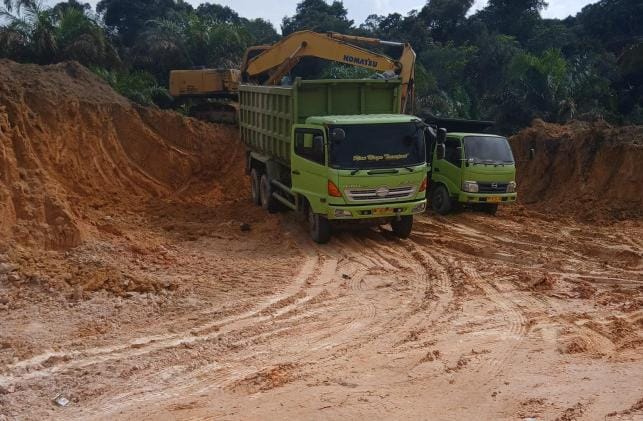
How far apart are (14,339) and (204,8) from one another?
50.4 meters

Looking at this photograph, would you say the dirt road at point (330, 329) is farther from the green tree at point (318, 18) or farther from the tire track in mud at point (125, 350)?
the green tree at point (318, 18)

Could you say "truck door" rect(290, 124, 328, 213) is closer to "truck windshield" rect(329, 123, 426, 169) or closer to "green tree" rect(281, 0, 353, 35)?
"truck windshield" rect(329, 123, 426, 169)

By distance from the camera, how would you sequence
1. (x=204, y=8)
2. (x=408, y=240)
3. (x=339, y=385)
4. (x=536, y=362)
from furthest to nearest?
1. (x=204, y=8)
2. (x=408, y=240)
3. (x=536, y=362)
4. (x=339, y=385)

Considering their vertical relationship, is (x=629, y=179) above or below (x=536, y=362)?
above

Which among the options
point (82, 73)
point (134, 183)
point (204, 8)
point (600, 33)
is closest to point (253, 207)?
point (134, 183)

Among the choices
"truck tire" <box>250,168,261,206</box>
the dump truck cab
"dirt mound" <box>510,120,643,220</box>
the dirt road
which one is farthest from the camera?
"dirt mound" <box>510,120,643,220</box>

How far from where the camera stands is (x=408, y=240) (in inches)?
469

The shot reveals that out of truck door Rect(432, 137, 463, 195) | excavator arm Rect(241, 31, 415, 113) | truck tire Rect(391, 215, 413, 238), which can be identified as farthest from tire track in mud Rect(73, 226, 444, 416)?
excavator arm Rect(241, 31, 415, 113)

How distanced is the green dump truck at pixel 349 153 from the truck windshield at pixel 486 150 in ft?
7.61

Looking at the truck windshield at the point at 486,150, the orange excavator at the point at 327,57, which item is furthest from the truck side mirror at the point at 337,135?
the truck windshield at the point at 486,150

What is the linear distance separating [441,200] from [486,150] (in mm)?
1498

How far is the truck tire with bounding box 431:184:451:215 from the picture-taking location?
47.4 ft

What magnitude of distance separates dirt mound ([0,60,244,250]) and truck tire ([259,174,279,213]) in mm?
2246

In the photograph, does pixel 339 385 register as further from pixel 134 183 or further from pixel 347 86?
pixel 134 183
